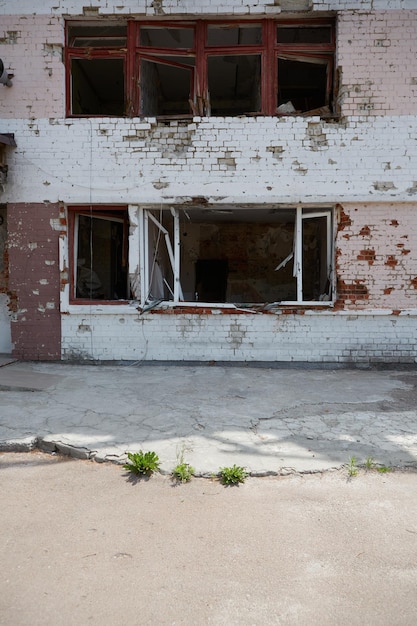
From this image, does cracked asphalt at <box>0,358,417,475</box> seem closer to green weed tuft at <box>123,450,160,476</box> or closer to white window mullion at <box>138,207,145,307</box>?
green weed tuft at <box>123,450,160,476</box>

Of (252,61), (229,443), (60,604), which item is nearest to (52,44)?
(252,61)

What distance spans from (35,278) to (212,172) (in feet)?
10.2

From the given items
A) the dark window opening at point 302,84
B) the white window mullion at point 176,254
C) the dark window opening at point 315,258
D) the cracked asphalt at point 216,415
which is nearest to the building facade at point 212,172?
the white window mullion at point 176,254

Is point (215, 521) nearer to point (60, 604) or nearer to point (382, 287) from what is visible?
point (60, 604)

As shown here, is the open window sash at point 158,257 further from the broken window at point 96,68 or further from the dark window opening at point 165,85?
the broken window at point 96,68

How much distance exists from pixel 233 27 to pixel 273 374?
5.28 meters

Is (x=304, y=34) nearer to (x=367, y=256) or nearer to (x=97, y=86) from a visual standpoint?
(x=367, y=256)

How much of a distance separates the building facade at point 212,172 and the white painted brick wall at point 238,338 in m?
0.02

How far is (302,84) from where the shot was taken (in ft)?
28.1

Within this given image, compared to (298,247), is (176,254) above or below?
below

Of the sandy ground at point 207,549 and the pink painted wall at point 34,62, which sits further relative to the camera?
the pink painted wall at point 34,62

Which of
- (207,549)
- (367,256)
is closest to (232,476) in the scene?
(207,549)

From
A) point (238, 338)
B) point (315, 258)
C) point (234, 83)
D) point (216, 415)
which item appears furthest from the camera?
point (315, 258)

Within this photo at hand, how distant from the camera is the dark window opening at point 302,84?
26.1ft
